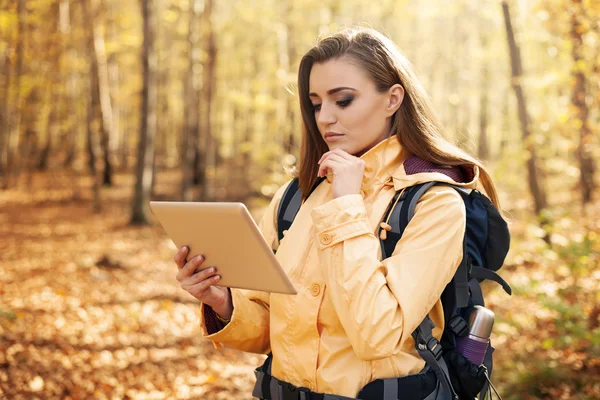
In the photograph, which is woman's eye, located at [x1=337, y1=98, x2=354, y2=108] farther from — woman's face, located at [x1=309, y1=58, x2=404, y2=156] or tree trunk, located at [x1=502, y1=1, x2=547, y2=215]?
tree trunk, located at [x1=502, y1=1, x2=547, y2=215]

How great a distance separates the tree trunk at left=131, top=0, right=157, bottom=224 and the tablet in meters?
12.4

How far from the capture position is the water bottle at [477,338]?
2090 mm

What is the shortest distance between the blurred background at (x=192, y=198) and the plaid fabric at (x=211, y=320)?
3.60 ft

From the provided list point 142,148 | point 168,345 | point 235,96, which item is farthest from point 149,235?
point 168,345

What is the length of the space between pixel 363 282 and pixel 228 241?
0.47 metres

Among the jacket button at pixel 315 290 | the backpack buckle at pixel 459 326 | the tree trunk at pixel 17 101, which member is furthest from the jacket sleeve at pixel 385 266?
the tree trunk at pixel 17 101

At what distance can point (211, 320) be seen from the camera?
2352 millimetres

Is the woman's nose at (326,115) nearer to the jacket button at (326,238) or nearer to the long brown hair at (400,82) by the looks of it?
the long brown hair at (400,82)

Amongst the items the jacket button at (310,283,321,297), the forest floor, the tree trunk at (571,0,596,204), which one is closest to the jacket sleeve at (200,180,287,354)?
the jacket button at (310,283,321,297)

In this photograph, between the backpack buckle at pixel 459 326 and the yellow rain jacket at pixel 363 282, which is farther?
the backpack buckle at pixel 459 326

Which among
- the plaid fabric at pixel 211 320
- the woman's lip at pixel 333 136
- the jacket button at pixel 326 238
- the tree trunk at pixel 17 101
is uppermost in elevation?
the woman's lip at pixel 333 136

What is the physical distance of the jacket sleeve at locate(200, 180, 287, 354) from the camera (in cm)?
230

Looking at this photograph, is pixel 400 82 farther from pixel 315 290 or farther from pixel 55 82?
pixel 55 82

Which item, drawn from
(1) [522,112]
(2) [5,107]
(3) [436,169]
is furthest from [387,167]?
(2) [5,107]
